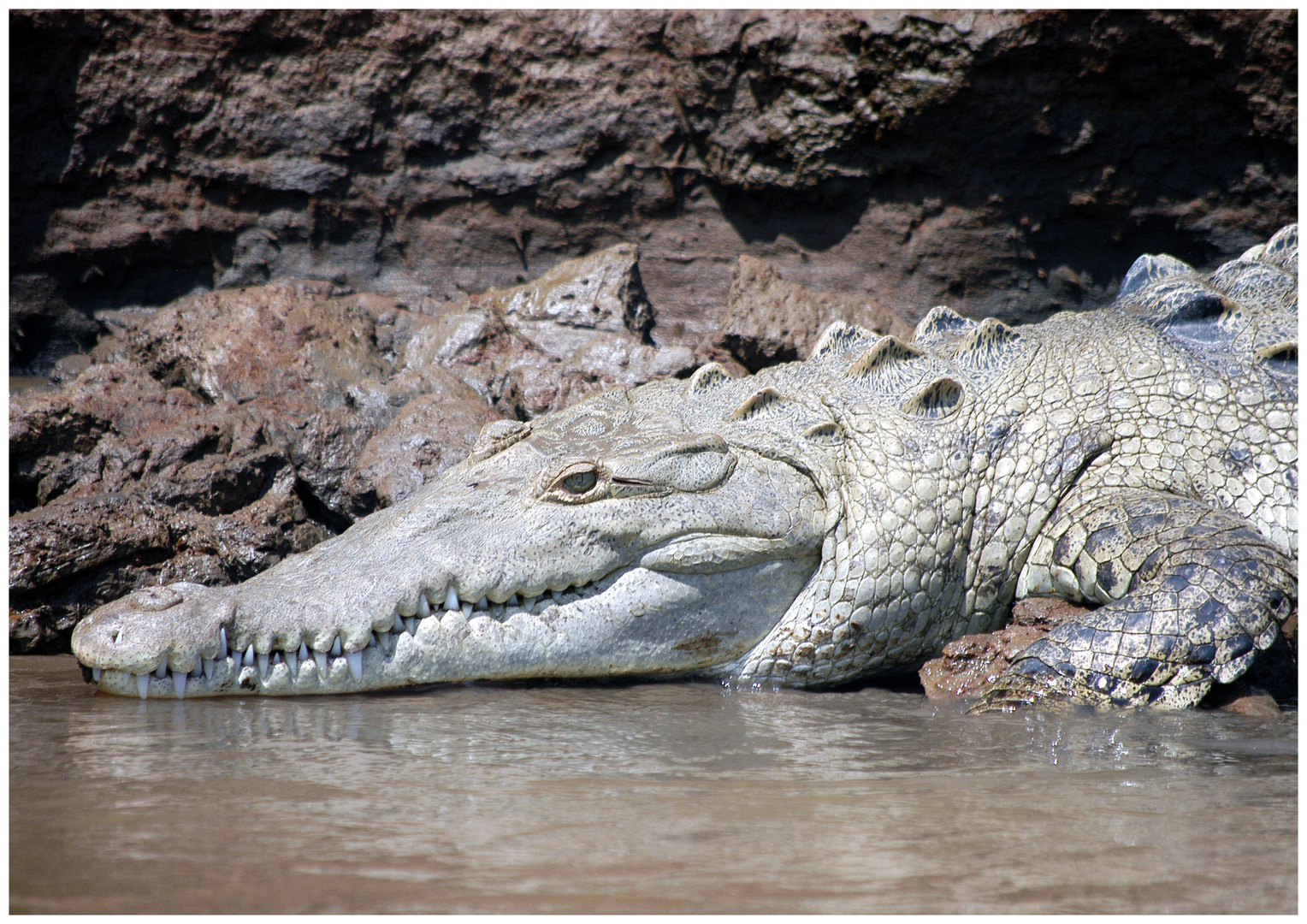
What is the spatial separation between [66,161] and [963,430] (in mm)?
5458

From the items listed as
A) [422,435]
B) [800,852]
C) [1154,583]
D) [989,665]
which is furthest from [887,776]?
[422,435]

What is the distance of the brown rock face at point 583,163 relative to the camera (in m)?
5.58

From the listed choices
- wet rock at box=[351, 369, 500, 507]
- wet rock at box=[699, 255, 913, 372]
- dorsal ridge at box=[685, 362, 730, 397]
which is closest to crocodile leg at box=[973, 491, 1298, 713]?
dorsal ridge at box=[685, 362, 730, 397]

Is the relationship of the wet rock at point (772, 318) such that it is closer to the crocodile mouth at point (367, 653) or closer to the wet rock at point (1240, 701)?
the crocodile mouth at point (367, 653)

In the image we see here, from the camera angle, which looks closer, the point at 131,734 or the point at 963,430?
the point at 131,734

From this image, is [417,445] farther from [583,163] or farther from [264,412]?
[583,163]

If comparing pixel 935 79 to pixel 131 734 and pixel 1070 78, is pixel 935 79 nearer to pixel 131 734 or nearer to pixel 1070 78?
pixel 1070 78

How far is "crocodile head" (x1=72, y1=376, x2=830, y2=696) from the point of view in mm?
2719

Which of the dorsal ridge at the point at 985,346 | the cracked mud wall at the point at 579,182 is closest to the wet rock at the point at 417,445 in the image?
the cracked mud wall at the point at 579,182

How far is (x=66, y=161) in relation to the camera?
598cm

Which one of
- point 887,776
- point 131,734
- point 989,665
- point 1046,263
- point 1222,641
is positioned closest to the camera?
point 887,776

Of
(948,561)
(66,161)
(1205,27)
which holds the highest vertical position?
(1205,27)

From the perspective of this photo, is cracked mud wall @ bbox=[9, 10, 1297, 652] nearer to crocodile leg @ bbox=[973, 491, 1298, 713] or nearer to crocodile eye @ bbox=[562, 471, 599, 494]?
crocodile eye @ bbox=[562, 471, 599, 494]

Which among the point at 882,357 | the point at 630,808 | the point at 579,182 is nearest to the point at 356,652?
the point at 630,808
